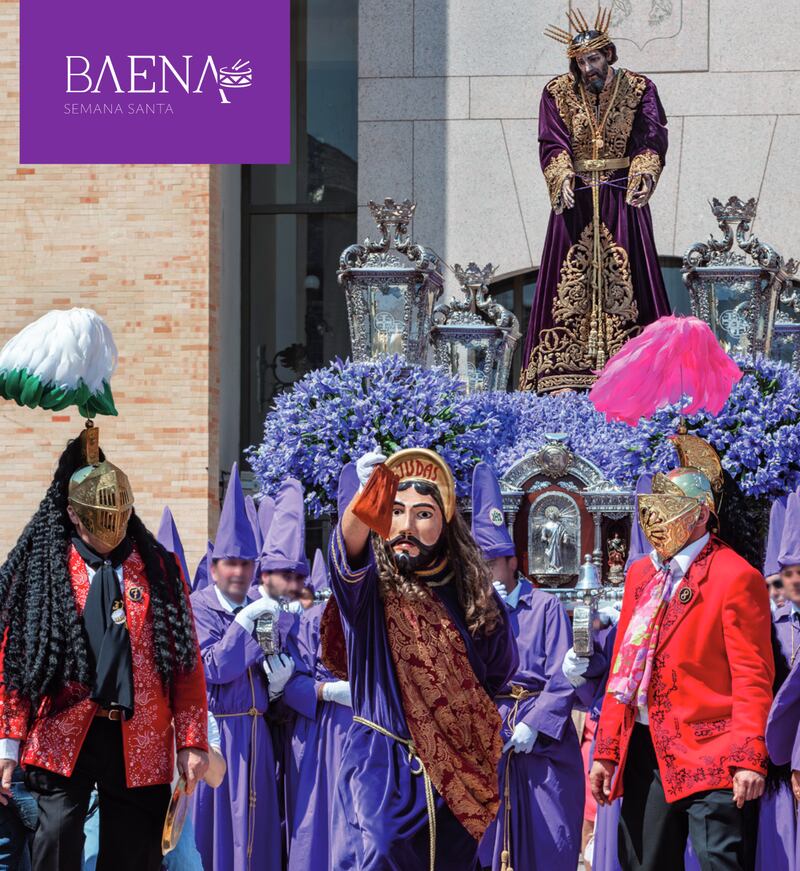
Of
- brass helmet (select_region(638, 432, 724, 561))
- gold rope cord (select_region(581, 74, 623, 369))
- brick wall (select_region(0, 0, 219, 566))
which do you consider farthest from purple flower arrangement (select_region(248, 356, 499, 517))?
brick wall (select_region(0, 0, 219, 566))

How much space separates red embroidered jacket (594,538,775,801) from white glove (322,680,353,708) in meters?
1.94

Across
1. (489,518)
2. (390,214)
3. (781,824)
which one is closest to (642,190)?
(390,214)

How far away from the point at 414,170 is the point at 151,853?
10.4 m

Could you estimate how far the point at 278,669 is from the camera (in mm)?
7930

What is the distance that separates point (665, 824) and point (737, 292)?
16.8 feet

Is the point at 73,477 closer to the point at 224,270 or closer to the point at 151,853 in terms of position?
the point at 151,853

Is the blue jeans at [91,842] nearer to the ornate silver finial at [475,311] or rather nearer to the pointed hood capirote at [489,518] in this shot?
the pointed hood capirote at [489,518]

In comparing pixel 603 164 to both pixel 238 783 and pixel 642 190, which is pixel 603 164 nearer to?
pixel 642 190

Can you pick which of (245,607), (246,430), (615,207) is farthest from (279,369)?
(245,607)

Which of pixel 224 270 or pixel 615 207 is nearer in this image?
pixel 615 207

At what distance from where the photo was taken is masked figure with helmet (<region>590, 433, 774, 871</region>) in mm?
5871

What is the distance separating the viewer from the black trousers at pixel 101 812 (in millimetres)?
5656

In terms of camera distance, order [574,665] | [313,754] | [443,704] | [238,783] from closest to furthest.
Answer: [443,704] < [574,665] < [238,783] < [313,754]

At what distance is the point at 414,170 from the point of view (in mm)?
15562
